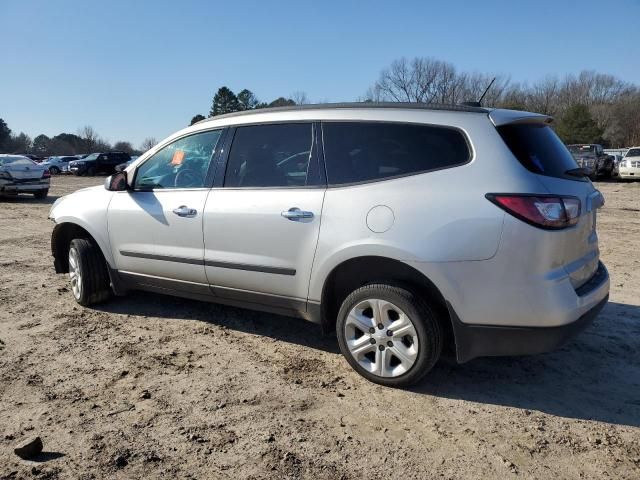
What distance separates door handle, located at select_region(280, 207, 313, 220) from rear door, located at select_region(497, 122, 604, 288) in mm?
1344

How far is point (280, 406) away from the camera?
3225 mm

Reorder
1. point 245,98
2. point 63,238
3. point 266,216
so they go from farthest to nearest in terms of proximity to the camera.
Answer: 1. point 245,98
2. point 63,238
3. point 266,216

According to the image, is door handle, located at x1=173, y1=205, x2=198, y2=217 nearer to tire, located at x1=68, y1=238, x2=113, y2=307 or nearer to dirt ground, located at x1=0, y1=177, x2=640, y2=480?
dirt ground, located at x1=0, y1=177, x2=640, y2=480

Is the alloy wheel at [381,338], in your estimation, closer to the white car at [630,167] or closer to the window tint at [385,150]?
the window tint at [385,150]

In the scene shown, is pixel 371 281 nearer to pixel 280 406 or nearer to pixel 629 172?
pixel 280 406

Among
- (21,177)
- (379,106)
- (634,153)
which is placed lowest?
(21,177)

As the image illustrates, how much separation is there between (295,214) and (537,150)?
1.61m

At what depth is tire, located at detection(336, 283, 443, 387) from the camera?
3.23 m

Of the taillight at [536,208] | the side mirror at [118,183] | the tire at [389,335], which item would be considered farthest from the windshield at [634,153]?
the side mirror at [118,183]

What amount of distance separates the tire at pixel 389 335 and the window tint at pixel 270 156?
0.97 m

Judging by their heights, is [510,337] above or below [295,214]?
below

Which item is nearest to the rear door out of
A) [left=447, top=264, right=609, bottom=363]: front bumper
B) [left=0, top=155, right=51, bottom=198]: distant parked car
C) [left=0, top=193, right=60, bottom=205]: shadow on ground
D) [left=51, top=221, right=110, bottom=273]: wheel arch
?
[left=447, top=264, right=609, bottom=363]: front bumper

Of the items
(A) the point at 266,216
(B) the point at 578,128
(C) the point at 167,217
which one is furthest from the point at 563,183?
(B) the point at 578,128

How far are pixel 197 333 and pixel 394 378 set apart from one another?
1.88m
